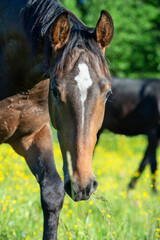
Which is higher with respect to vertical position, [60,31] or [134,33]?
[60,31]

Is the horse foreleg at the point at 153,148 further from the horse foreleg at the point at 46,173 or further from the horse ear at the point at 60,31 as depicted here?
the horse ear at the point at 60,31

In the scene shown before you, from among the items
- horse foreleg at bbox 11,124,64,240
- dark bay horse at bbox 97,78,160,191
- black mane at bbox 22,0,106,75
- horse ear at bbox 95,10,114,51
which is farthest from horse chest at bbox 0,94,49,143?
dark bay horse at bbox 97,78,160,191

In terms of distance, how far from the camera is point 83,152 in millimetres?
2225

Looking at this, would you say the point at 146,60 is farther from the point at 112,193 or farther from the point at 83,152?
the point at 83,152

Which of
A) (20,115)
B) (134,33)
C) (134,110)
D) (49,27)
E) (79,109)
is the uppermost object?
(49,27)

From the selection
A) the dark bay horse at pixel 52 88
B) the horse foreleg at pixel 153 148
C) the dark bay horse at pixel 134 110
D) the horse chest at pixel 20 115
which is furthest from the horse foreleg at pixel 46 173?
the dark bay horse at pixel 134 110

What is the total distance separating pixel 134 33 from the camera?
2061cm

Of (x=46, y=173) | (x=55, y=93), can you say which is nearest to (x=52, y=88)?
(x=55, y=93)

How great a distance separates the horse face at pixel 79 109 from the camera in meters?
2.20

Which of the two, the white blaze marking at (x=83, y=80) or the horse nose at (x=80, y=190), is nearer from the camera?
the horse nose at (x=80, y=190)

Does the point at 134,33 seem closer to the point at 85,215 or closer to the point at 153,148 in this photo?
the point at 153,148

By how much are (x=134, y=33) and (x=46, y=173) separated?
18.5 metres

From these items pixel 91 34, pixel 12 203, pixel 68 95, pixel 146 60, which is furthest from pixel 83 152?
pixel 146 60

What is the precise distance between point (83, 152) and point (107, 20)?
100 cm
